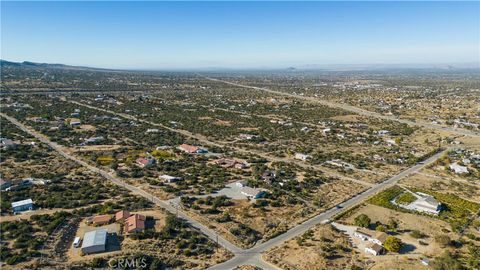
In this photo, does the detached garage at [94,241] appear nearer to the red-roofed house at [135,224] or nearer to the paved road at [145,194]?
the red-roofed house at [135,224]

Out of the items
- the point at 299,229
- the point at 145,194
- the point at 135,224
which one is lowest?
the point at 299,229

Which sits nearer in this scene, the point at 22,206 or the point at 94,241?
the point at 94,241

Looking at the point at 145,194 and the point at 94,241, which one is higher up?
the point at 94,241

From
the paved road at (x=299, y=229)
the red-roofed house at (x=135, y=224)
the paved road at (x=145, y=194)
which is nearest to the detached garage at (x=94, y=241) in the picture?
the red-roofed house at (x=135, y=224)

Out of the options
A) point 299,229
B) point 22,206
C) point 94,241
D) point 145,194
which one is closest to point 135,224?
point 94,241

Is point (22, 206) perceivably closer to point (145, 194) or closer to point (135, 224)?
point (145, 194)

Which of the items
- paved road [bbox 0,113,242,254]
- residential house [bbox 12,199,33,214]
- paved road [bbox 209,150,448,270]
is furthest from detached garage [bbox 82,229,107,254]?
residential house [bbox 12,199,33,214]

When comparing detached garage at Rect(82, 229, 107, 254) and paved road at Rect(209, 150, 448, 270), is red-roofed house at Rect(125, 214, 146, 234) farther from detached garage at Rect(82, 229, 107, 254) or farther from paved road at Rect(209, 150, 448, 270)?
paved road at Rect(209, 150, 448, 270)
